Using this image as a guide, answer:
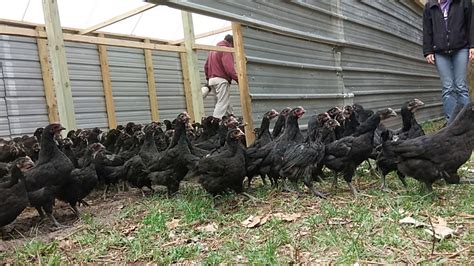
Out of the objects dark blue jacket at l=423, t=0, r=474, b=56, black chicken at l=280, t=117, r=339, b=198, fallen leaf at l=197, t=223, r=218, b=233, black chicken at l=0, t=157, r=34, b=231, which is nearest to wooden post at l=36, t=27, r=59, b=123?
black chicken at l=0, t=157, r=34, b=231

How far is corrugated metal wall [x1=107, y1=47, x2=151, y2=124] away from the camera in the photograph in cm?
1007

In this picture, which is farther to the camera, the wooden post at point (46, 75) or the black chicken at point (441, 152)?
the wooden post at point (46, 75)

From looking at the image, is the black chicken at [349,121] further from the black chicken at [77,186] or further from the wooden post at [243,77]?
the black chicken at [77,186]

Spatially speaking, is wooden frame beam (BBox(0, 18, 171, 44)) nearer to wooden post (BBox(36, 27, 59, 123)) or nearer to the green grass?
wooden post (BBox(36, 27, 59, 123))

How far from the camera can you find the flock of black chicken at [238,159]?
161 inches

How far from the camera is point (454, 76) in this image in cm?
647

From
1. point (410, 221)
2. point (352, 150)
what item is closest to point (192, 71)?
point (352, 150)

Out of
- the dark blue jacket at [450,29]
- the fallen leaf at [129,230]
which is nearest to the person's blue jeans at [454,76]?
the dark blue jacket at [450,29]

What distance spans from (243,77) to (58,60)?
9.53ft

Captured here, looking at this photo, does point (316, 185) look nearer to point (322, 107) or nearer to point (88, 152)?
point (88, 152)

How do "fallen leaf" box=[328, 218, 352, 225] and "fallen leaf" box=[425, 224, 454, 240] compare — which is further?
"fallen leaf" box=[328, 218, 352, 225]

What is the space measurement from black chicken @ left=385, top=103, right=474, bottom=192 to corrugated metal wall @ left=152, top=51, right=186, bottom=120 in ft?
25.6

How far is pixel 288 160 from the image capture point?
16.0ft

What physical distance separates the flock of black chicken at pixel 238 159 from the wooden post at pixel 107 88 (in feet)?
10.7
